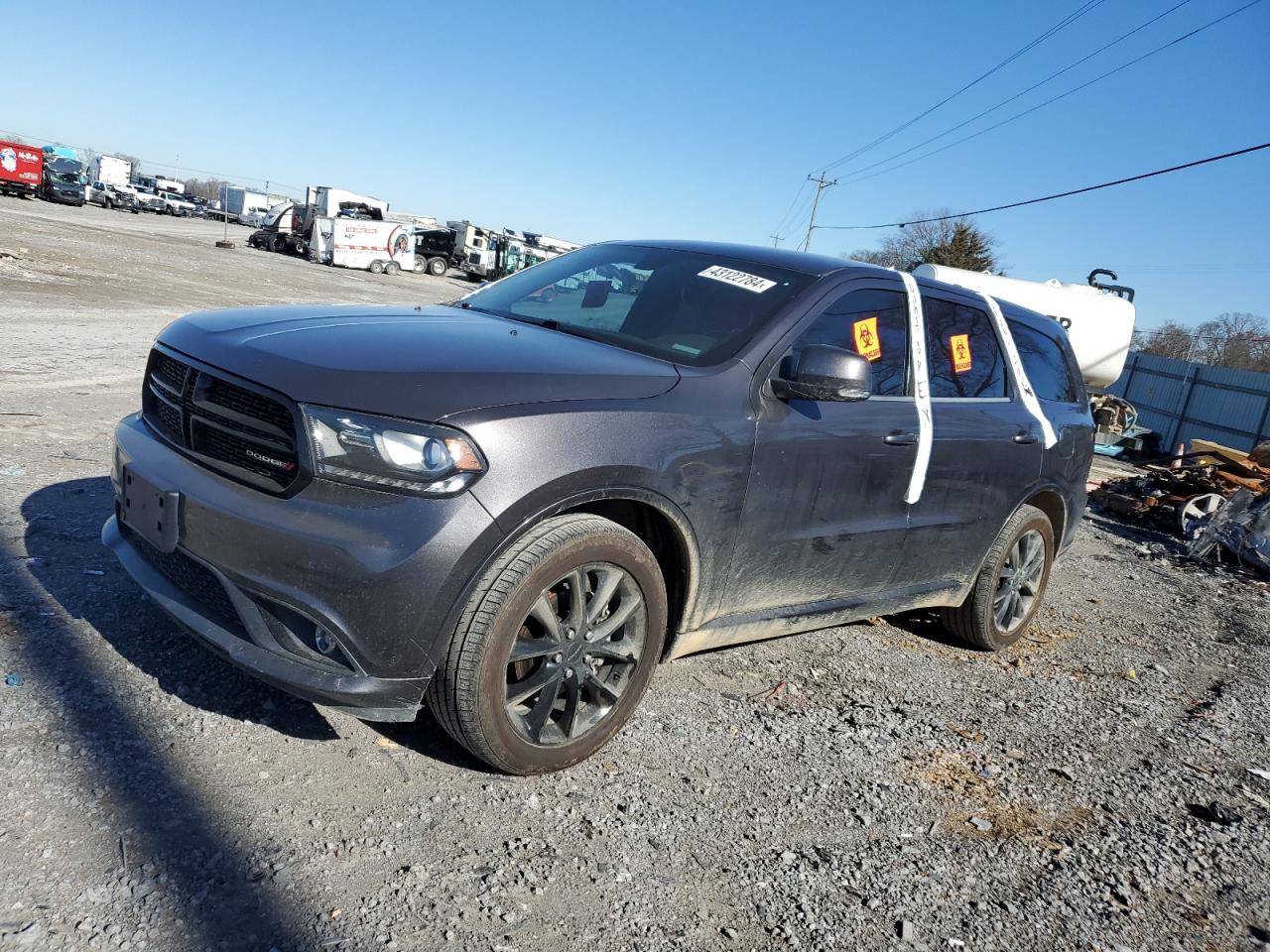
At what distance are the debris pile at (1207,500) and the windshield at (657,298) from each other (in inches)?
281

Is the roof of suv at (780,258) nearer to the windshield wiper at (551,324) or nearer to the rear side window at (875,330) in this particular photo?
the rear side window at (875,330)

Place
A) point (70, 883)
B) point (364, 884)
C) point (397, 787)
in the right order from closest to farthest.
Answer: point (70, 883) → point (364, 884) → point (397, 787)

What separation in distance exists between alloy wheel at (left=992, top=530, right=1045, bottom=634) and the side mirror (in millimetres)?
2028

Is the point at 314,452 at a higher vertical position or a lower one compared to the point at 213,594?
higher

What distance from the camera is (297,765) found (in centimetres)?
291

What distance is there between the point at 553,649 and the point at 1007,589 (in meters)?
3.03

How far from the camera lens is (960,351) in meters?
4.39

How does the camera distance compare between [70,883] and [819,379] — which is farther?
[819,379]

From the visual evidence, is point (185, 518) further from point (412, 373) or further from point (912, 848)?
point (912, 848)

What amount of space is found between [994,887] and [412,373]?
2.29 m

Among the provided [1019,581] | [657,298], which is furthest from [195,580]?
[1019,581]

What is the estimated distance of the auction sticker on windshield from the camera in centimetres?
374

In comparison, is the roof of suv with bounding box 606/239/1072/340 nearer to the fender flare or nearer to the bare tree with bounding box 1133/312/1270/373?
the fender flare

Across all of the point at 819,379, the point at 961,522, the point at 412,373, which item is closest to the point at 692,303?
the point at 819,379
